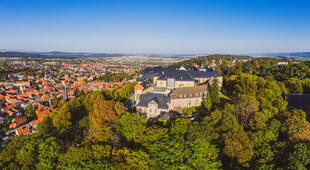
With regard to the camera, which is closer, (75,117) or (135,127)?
(135,127)

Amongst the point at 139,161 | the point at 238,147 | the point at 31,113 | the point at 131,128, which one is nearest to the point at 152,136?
the point at 131,128

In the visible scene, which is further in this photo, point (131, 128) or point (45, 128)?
point (45, 128)

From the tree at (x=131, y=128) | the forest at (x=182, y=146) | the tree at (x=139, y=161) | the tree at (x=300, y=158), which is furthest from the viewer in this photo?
the tree at (x=131, y=128)

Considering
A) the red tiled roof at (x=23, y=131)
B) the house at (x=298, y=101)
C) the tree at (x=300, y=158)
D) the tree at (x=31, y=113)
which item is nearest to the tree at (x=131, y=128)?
the tree at (x=300, y=158)

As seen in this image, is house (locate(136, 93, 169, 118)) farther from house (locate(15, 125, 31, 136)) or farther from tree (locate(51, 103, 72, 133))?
house (locate(15, 125, 31, 136))

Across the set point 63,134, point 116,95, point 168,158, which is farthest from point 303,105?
point 63,134

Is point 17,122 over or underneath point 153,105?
underneath

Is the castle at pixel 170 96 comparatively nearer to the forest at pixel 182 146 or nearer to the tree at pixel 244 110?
the forest at pixel 182 146

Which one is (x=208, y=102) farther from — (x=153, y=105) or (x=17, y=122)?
(x=17, y=122)

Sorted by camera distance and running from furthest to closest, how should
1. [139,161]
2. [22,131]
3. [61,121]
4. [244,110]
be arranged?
1. [22,131]
2. [61,121]
3. [244,110]
4. [139,161]

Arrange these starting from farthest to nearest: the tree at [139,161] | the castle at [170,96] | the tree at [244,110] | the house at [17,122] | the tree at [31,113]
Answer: the tree at [31,113], the house at [17,122], the castle at [170,96], the tree at [244,110], the tree at [139,161]

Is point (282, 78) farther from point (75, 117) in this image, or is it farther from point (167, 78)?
point (75, 117)
